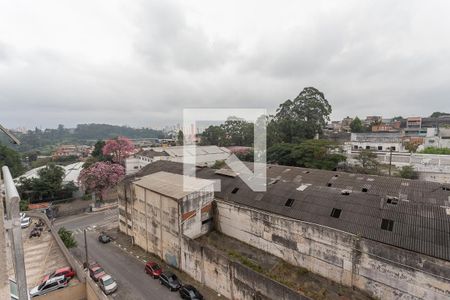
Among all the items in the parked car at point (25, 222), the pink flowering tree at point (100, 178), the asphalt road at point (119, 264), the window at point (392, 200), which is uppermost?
the window at point (392, 200)

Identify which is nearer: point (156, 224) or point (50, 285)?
point (50, 285)

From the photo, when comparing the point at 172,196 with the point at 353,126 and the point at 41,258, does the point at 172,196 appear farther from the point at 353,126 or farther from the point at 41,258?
→ the point at 353,126

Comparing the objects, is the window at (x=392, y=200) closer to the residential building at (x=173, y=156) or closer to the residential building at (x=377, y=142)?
the residential building at (x=377, y=142)

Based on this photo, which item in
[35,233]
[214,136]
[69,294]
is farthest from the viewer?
[214,136]

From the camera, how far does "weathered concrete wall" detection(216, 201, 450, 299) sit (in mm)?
10086

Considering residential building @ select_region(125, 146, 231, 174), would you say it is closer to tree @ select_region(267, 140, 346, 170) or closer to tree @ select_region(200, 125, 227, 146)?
tree @ select_region(200, 125, 227, 146)

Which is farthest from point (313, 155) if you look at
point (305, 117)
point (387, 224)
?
point (387, 224)

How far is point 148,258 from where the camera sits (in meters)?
17.9

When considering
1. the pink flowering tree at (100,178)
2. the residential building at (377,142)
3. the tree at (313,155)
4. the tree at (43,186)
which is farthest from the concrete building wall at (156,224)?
the residential building at (377,142)

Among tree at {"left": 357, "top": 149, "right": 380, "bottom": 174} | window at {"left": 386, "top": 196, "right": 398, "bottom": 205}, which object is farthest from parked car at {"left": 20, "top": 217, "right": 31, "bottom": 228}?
tree at {"left": 357, "top": 149, "right": 380, "bottom": 174}

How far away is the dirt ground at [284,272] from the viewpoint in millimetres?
11555

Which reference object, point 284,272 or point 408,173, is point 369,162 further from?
point 284,272

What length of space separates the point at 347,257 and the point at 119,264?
15.2 metres

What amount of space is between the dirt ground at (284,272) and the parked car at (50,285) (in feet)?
26.9
